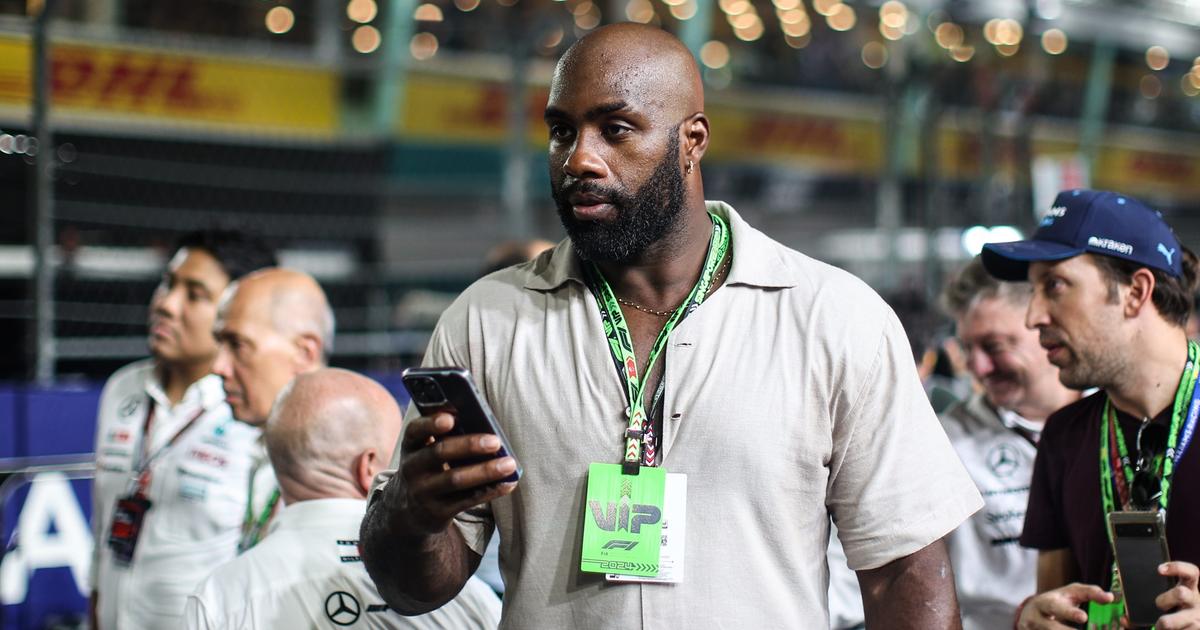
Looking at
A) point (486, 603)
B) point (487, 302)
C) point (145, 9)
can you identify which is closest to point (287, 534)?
point (486, 603)

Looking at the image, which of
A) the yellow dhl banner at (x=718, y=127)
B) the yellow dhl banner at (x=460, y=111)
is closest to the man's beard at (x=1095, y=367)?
the yellow dhl banner at (x=718, y=127)

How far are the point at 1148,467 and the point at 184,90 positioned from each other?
33.1 ft

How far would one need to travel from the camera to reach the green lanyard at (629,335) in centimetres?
199

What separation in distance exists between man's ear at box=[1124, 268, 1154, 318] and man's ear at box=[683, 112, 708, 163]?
43.6 inches

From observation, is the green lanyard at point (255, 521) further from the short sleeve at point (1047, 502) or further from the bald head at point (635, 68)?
the short sleeve at point (1047, 502)

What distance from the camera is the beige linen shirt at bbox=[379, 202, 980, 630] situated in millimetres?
1979

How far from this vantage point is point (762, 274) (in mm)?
2121

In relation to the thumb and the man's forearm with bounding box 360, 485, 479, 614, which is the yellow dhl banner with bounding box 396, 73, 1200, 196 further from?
the man's forearm with bounding box 360, 485, 479, 614

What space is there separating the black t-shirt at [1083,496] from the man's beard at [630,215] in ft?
3.94

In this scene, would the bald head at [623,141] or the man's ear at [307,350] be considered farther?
the man's ear at [307,350]

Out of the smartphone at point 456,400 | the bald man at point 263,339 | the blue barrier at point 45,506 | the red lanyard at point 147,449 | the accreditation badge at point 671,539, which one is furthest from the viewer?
the blue barrier at point 45,506

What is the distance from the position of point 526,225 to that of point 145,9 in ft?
17.2

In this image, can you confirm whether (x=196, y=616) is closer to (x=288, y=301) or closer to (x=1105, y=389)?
(x=288, y=301)

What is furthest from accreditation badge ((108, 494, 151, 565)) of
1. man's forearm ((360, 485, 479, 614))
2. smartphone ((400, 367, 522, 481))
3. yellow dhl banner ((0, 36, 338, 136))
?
yellow dhl banner ((0, 36, 338, 136))
